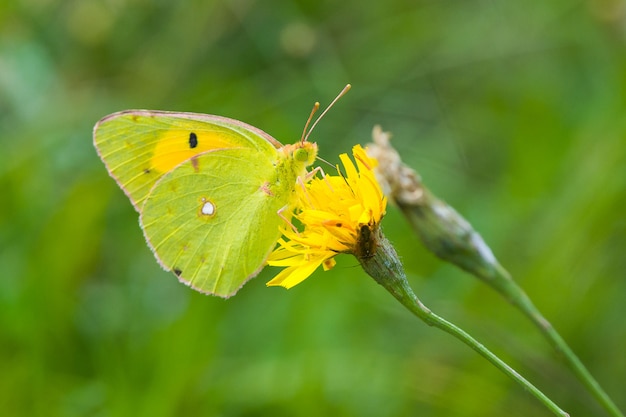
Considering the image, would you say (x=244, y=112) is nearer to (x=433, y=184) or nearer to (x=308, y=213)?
(x=433, y=184)

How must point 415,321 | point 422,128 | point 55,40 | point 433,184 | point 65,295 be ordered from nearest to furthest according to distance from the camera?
point 415,321 < point 65,295 < point 433,184 < point 422,128 < point 55,40

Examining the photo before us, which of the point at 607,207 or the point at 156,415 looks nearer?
the point at 156,415

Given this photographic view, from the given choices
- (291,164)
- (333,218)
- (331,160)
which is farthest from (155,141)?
(331,160)

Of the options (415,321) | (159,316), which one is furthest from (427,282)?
(159,316)

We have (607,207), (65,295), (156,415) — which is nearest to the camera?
(156,415)

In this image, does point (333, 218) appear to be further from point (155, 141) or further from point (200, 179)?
point (155, 141)
